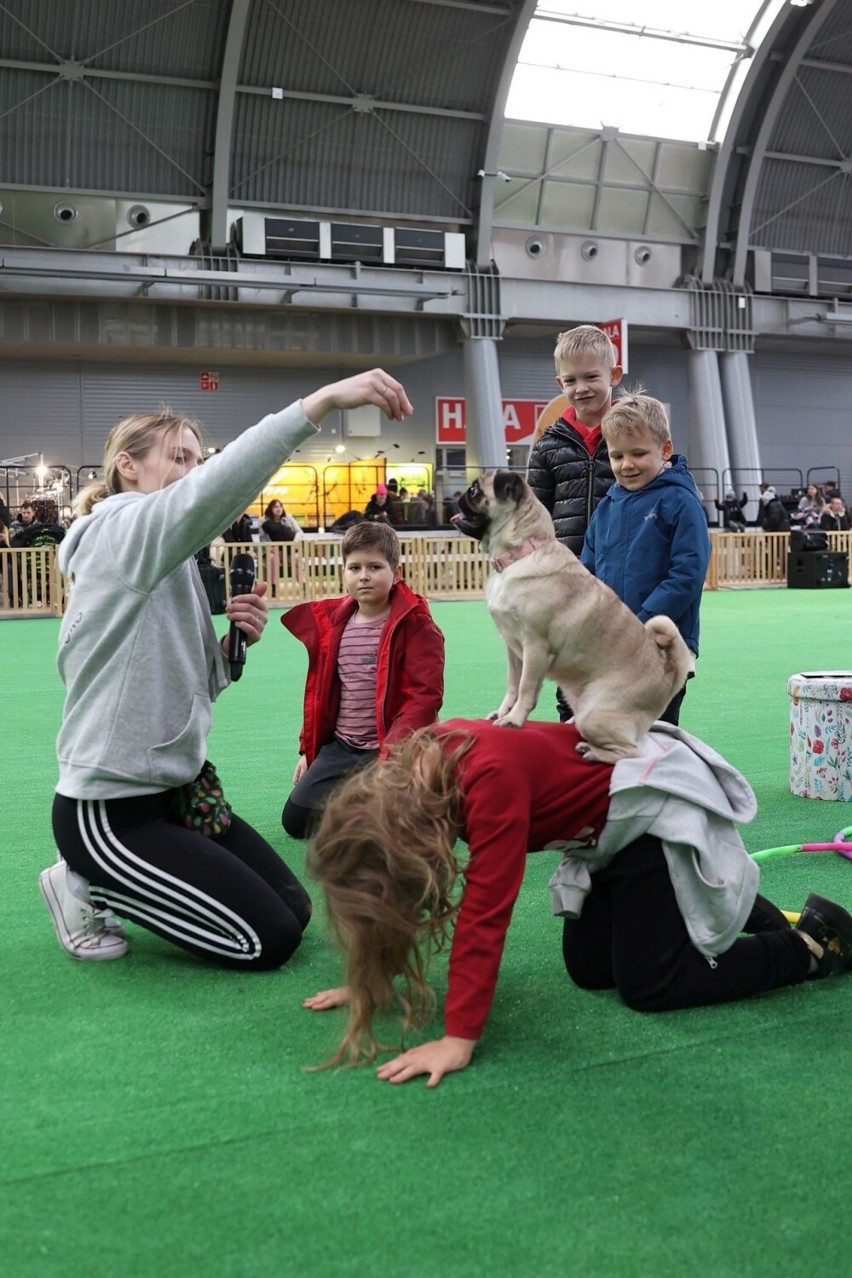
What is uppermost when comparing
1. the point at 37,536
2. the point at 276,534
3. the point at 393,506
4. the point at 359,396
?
the point at 393,506

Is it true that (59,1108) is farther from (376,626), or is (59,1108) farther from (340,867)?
(376,626)

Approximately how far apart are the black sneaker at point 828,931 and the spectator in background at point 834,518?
1984cm

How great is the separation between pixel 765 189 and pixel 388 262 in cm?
975

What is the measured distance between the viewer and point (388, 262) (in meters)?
25.6

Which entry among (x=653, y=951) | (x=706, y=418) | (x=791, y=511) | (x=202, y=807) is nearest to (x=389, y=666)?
(x=202, y=807)

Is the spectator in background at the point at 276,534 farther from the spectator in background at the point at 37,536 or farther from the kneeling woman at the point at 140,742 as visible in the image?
the kneeling woman at the point at 140,742

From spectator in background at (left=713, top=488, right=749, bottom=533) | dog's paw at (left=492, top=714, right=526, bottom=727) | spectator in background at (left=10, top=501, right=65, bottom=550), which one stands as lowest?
dog's paw at (left=492, top=714, right=526, bottom=727)

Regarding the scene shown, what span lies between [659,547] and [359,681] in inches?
56.4

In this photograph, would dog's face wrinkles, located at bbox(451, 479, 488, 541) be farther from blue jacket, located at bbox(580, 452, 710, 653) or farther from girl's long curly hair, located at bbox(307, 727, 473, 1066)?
blue jacket, located at bbox(580, 452, 710, 653)

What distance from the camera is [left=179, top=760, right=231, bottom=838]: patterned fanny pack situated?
142 inches

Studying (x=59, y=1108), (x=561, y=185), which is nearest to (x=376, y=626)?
(x=59, y=1108)

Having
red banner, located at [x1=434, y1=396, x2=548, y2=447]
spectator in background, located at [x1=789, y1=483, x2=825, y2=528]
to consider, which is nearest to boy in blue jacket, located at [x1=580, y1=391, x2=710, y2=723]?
spectator in background, located at [x1=789, y1=483, x2=825, y2=528]

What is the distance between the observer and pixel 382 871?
8.84ft

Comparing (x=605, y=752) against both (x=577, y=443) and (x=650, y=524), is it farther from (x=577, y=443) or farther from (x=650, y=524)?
(x=577, y=443)
